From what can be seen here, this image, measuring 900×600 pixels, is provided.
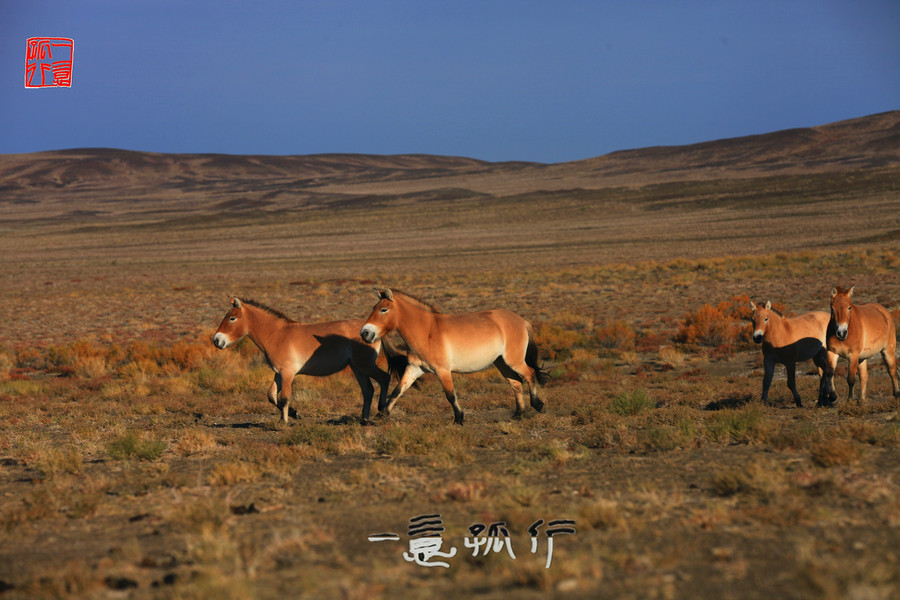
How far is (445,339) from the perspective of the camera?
10633 millimetres

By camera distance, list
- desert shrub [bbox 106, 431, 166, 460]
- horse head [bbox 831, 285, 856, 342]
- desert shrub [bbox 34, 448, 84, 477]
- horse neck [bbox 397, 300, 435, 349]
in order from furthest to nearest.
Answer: horse neck [bbox 397, 300, 435, 349] < horse head [bbox 831, 285, 856, 342] < desert shrub [bbox 106, 431, 166, 460] < desert shrub [bbox 34, 448, 84, 477]

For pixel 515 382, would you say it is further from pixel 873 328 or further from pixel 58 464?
pixel 58 464

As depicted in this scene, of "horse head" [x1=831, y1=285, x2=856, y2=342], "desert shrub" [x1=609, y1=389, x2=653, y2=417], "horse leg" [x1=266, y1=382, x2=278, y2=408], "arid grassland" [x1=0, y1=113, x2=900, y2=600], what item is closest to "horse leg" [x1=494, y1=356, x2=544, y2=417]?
"arid grassland" [x1=0, y1=113, x2=900, y2=600]

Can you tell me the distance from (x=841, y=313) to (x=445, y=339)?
531cm

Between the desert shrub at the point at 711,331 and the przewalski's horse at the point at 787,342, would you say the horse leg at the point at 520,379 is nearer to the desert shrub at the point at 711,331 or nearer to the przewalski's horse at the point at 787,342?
the przewalski's horse at the point at 787,342

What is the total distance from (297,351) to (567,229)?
75.4 m

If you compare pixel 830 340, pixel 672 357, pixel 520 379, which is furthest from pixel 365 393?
pixel 672 357

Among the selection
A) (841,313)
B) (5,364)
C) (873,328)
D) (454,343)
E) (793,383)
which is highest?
(841,313)

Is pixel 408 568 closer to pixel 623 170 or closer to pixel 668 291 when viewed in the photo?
pixel 668 291

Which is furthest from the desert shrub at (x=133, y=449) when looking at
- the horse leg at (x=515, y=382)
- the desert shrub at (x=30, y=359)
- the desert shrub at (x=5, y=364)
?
the desert shrub at (x=30, y=359)

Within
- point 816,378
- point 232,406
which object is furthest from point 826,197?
point 232,406

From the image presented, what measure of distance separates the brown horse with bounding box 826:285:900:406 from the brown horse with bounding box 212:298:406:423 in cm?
603

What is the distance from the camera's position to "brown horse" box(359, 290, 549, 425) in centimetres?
1041

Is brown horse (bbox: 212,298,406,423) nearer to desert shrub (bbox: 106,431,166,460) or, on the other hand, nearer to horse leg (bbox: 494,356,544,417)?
horse leg (bbox: 494,356,544,417)
